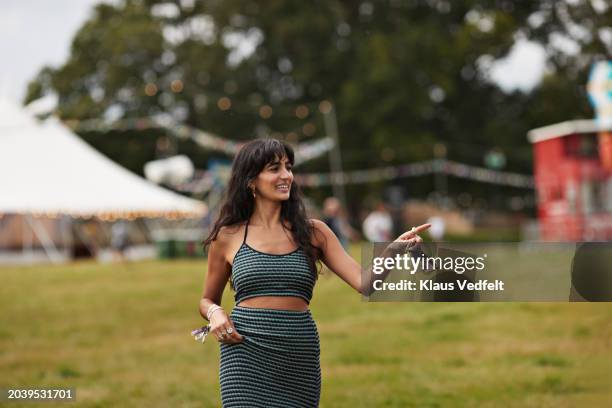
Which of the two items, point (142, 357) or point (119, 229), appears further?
point (119, 229)

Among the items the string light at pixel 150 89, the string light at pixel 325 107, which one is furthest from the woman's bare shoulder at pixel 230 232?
the string light at pixel 150 89

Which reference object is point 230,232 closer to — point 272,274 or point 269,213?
point 269,213

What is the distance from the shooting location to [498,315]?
15047mm

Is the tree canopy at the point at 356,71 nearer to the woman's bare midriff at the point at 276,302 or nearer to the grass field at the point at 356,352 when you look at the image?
the grass field at the point at 356,352

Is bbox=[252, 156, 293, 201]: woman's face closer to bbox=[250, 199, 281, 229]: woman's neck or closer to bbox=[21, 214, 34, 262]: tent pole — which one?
bbox=[250, 199, 281, 229]: woman's neck

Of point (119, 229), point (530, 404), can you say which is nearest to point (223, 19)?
point (119, 229)

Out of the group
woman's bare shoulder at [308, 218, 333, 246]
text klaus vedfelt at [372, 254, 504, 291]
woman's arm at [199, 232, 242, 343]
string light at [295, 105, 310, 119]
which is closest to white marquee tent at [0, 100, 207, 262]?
string light at [295, 105, 310, 119]

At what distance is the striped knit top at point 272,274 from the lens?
14.3 feet

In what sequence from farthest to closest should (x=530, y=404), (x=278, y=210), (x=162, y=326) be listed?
(x=162, y=326), (x=530, y=404), (x=278, y=210)

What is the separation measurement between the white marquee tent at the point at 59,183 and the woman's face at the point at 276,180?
31076 millimetres

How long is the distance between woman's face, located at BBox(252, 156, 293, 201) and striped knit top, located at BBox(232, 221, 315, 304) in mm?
243

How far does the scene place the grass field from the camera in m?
8.60

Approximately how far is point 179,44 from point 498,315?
127ft

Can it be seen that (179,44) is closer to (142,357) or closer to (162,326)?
(162,326)
